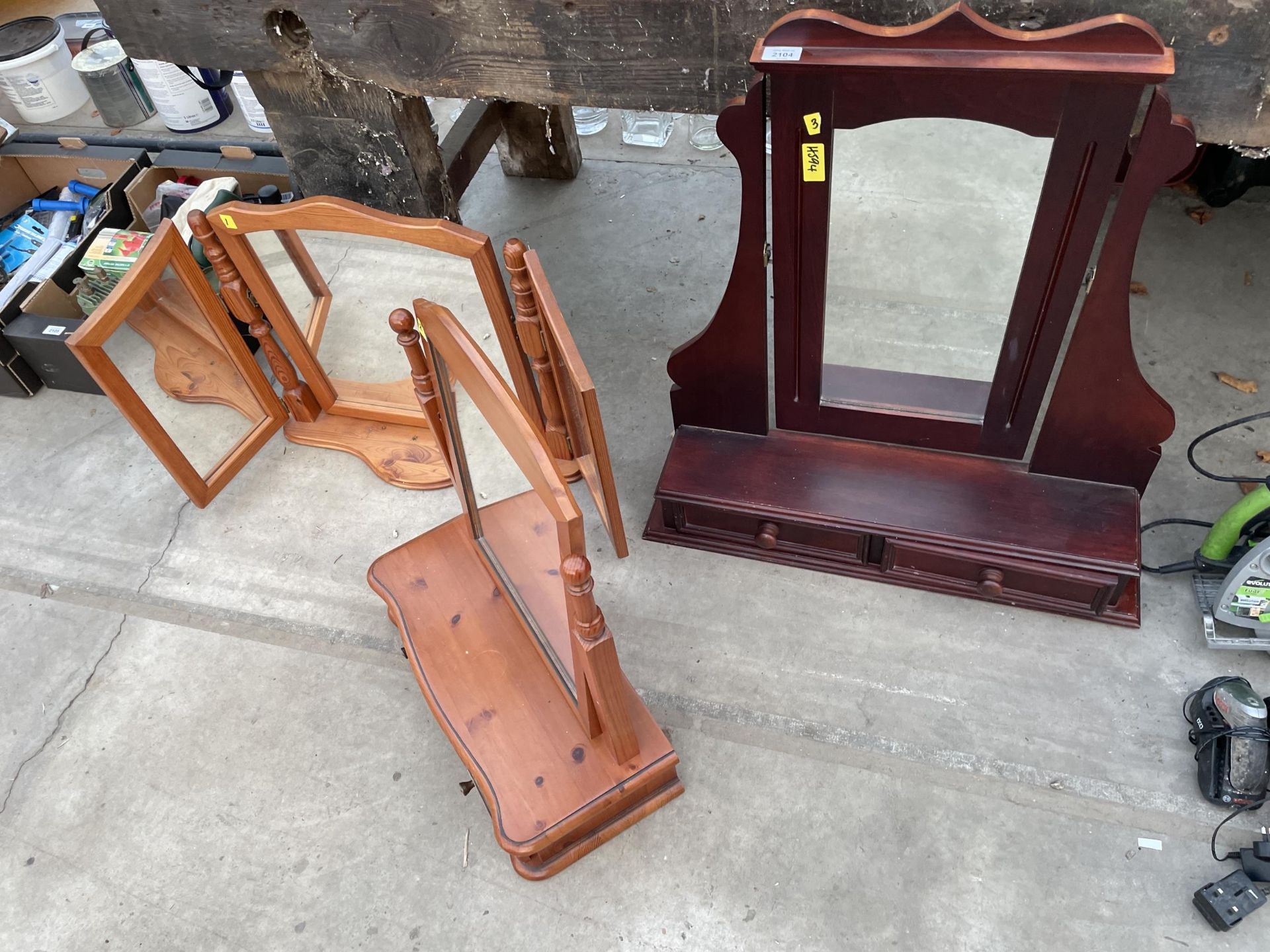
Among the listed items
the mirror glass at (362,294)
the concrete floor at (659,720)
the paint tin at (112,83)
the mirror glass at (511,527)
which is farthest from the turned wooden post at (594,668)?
the paint tin at (112,83)

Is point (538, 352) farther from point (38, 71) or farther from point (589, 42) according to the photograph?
point (38, 71)

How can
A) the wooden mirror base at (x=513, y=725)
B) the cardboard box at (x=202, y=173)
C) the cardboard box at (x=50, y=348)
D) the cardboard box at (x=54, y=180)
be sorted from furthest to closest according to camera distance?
the cardboard box at (x=202, y=173), the cardboard box at (x=54, y=180), the cardboard box at (x=50, y=348), the wooden mirror base at (x=513, y=725)

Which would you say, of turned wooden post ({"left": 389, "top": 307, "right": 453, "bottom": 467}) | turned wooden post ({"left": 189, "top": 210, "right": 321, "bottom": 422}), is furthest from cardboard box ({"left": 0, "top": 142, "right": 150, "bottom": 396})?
turned wooden post ({"left": 389, "top": 307, "right": 453, "bottom": 467})

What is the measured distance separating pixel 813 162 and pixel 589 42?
2.74 ft

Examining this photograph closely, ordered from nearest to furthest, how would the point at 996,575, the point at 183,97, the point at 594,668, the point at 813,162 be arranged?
the point at 594,668 → the point at 813,162 → the point at 996,575 → the point at 183,97

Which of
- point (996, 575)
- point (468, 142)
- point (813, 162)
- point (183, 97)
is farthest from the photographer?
point (183, 97)

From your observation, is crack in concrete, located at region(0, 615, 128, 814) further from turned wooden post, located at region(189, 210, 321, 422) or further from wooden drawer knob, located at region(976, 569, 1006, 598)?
wooden drawer knob, located at region(976, 569, 1006, 598)

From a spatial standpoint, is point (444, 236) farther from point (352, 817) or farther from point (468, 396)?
point (352, 817)

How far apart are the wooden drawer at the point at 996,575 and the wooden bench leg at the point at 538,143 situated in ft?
8.07

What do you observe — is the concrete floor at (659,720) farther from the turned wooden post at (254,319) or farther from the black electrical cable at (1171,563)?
the turned wooden post at (254,319)

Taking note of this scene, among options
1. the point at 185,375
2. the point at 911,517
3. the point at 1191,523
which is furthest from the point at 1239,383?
the point at 185,375

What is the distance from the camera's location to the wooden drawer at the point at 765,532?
8.17ft

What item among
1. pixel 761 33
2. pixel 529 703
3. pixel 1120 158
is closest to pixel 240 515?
pixel 529 703

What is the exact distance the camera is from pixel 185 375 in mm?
2949
